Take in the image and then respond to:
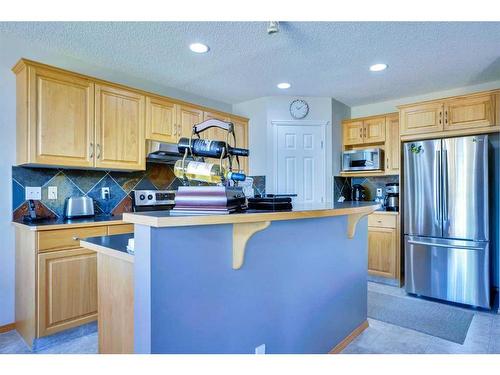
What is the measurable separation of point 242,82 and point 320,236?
226 cm

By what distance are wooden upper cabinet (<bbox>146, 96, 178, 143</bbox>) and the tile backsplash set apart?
442 mm

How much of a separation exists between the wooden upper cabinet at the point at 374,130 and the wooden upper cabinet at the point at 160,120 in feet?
8.55

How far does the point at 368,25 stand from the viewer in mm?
2240

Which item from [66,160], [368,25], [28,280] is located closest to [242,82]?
[368,25]

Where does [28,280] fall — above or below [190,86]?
below

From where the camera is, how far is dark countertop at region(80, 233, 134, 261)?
4.46ft

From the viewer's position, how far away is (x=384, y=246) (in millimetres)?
3758

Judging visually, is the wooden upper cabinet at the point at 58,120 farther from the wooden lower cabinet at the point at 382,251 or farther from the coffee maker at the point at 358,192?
the coffee maker at the point at 358,192

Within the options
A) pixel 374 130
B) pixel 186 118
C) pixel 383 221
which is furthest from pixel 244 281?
pixel 374 130

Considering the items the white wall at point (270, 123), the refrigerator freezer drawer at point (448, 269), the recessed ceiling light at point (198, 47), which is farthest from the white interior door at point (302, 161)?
the recessed ceiling light at point (198, 47)

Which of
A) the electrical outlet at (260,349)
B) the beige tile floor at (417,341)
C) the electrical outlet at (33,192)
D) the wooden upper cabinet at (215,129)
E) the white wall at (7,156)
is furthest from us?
the wooden upper cabinet at (215,129)

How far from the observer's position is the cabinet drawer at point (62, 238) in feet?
7.19

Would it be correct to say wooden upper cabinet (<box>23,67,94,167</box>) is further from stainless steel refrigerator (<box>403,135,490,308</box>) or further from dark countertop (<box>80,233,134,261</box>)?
stainless steel refrigerator (<box>403,135,490,308</box>)

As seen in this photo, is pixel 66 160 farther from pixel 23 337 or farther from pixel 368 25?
pixel 368 25
